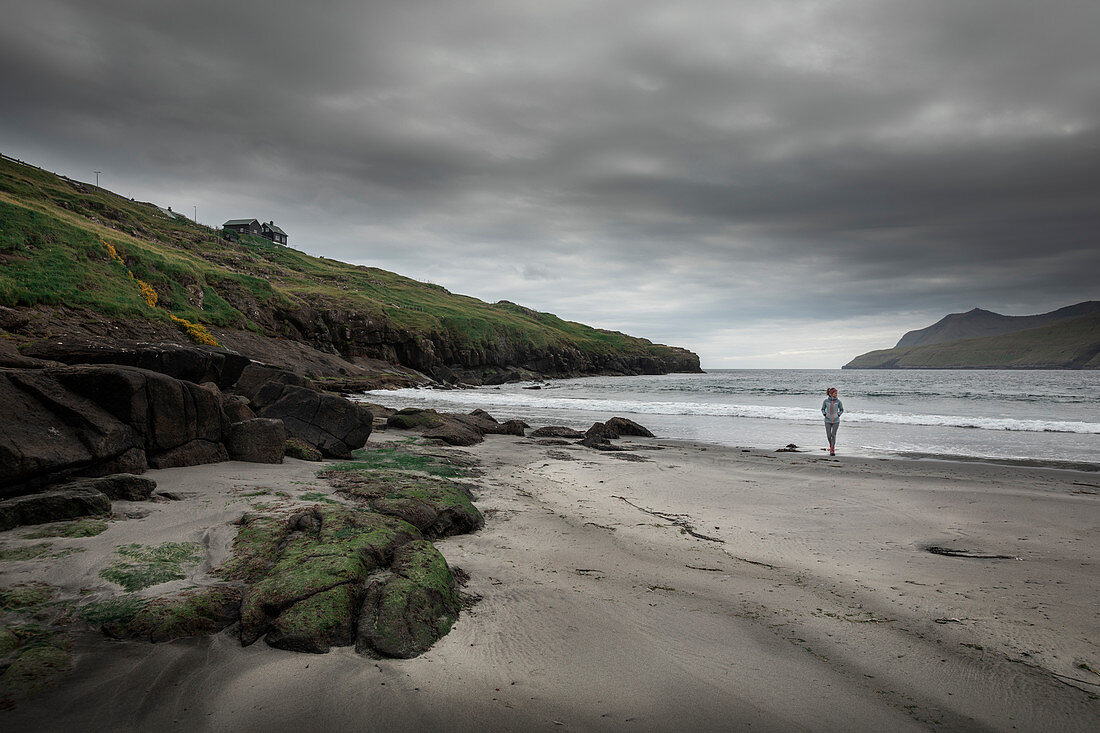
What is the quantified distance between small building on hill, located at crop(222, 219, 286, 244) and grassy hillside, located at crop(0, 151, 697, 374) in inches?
458

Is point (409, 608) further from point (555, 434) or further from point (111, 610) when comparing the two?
point (555, 434)

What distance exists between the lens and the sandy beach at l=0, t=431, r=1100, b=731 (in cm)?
291

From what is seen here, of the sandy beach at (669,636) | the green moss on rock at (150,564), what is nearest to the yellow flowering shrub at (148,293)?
the sandy beach at (669,636)

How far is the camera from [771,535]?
7059 mm

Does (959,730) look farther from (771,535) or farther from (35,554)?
(35,554)

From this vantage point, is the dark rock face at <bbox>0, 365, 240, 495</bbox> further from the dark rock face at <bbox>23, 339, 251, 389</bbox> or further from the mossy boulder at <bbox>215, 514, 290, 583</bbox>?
the dark rock face at <bbox>23, 339, 251, 389</bbox>

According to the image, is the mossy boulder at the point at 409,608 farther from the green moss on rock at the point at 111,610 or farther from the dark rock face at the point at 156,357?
the dark rock face at the point at 156,357

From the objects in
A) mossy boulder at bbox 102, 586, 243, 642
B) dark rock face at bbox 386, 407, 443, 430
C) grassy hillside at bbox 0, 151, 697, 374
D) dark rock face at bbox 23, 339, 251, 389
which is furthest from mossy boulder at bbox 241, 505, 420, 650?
grassy hillside at bbox 0, 151, 697, 374

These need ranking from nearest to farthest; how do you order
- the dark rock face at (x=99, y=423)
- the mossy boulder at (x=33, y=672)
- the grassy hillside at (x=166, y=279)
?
the mossy boulder at (x=33, y=672) < the dark rock face at (x=99, y=423) < the grassy hillside at (x=166, y=279)

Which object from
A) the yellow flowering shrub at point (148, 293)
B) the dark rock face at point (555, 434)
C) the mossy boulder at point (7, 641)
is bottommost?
the dark rock face at point (555, 434)

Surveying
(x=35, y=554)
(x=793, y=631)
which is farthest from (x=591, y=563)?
(x=35, y=554)

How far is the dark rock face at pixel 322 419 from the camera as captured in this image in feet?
37.1

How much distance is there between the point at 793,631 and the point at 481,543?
3.55 m

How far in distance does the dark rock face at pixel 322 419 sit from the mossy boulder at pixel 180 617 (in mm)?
7643
